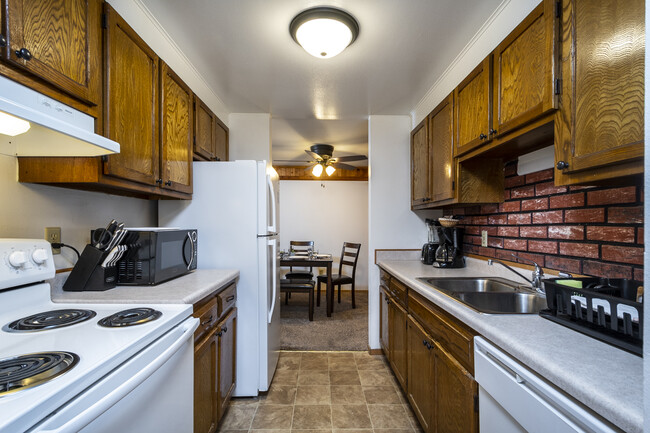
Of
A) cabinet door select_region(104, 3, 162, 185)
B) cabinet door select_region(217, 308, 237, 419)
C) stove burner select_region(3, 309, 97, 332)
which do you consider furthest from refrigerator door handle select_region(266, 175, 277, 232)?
stove burner select_region(3, 309, 97, 332)

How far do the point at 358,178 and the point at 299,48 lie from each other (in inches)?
153

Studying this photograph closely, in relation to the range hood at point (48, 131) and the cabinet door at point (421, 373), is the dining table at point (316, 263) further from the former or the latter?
the range hood at point (48, 131)

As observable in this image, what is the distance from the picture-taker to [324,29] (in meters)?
1.62

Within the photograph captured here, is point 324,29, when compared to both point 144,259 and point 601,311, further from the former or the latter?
point 601,311

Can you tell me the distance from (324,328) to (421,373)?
1.99 meters

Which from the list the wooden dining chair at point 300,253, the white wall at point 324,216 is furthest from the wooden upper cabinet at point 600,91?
the white wall at point 324,216

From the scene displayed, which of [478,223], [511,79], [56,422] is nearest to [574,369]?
[56,422]

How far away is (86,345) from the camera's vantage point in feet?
2.75

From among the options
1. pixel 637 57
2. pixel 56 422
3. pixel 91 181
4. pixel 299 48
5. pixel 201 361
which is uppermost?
pixel 299 48

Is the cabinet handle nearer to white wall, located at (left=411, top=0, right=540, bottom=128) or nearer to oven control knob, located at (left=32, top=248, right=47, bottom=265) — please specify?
oven control knob, located at (left=32, top=248, right=47, bottom=265)

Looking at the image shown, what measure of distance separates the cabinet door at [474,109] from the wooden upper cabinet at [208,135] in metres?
1.78

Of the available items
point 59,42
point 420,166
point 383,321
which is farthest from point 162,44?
point 383,321

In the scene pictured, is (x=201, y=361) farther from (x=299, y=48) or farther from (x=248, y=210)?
(x=299, y=48)

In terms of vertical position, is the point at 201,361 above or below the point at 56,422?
below
